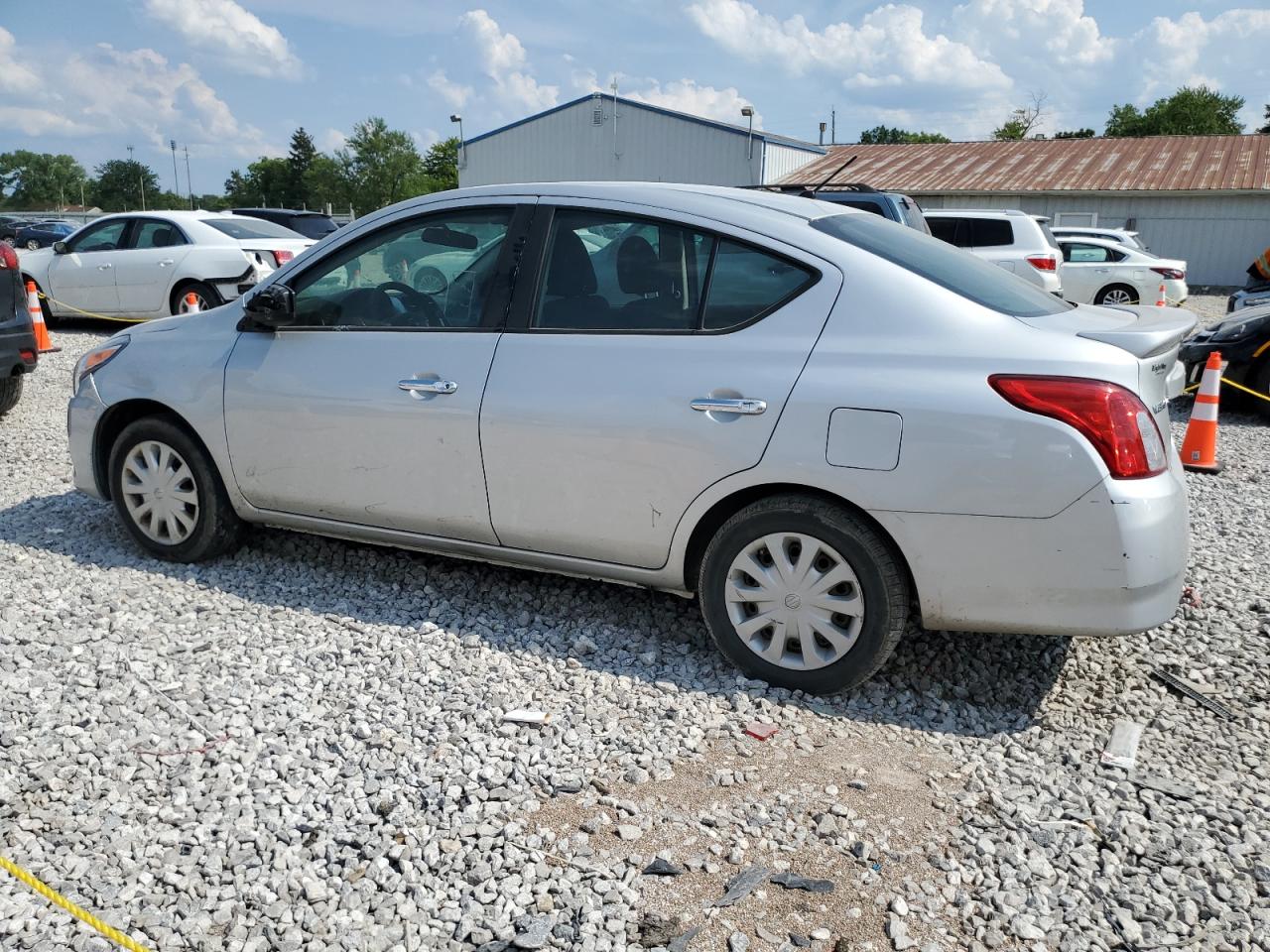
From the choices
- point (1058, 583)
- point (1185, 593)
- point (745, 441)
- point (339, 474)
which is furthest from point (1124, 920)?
point (339, 474)

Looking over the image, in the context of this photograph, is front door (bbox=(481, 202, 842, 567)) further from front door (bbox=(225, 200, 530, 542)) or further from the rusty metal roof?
the rusty metal roof

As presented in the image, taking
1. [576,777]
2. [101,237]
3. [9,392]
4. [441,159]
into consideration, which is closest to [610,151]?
[101,237]

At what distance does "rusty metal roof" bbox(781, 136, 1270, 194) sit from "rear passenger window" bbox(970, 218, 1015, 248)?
16.6 metres

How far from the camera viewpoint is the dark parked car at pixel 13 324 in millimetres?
7859

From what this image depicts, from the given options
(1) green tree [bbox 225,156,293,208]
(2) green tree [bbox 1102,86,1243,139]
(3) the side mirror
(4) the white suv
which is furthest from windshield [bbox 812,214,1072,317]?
(1) green tree [bbox 225,156,293,208]

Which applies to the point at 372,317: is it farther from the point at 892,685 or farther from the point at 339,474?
the point at 892,685

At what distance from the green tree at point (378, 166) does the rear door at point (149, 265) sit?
281 ft

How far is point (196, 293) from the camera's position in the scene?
1306cm

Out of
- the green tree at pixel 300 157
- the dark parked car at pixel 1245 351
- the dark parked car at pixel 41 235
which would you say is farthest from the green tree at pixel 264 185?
the dark parked car at pixel 1245 351

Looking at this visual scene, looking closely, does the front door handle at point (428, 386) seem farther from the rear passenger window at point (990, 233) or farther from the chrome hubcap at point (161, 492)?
the rear passenger window at point (990, 233)

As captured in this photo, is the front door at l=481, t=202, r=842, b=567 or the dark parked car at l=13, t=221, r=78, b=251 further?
the dark parked car at l=13, t=221, r=78, b=251

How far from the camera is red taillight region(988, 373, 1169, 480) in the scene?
321 centimetres

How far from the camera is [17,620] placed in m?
4.32

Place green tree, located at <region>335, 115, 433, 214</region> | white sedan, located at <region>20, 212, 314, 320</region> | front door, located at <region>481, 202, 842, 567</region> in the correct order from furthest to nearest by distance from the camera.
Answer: green tree, located at <region>335, 115, 433, 214</region>
white sedan, located at <region>20, 212, 314, 320</region>
front door, located at <region>481, 202, 842, 567</region>
